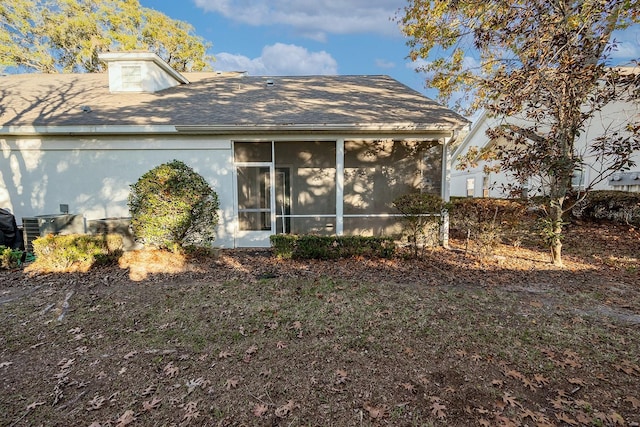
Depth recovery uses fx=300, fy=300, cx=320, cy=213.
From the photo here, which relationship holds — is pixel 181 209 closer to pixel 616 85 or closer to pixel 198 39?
pixel 616 85

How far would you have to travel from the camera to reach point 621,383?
9.01ft

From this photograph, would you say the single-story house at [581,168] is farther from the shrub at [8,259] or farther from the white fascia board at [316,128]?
the shrub at [8,259]

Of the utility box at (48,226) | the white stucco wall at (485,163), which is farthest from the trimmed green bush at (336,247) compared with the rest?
the white stucco wall at (485,163)

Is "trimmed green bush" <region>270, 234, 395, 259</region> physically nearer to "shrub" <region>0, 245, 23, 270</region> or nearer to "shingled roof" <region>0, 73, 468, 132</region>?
"shingled roof" <region>0, 73, 468, 132</region>

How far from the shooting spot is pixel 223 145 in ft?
25.6

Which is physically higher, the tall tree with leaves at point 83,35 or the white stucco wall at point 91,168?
the tall tree with leaves at point 83,35

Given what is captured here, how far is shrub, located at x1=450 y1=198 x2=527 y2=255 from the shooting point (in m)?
6.59

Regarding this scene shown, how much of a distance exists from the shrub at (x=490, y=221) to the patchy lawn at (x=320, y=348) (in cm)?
98

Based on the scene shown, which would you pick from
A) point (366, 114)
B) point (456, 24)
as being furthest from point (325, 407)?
point (456, 24)

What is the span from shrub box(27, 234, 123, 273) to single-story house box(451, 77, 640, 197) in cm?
824

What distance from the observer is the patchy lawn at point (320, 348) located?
247 cm

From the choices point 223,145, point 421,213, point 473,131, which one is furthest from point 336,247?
point 473,131

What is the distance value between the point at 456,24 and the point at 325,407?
33.6ft

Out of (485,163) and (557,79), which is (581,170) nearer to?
(557,79)
